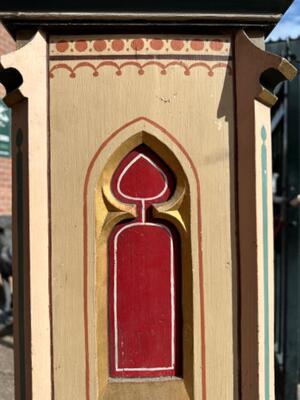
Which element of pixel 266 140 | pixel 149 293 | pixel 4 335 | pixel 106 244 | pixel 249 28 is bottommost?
pixel 4 335

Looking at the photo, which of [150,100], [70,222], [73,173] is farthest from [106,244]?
[150,100]

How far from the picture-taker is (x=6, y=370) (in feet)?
18.1

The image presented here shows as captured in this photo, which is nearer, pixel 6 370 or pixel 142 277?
pixel 142 277

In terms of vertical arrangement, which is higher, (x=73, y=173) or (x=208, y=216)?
(x=73, y=173)

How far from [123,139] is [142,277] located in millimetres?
565

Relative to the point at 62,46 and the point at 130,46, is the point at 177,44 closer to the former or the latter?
the point at 130,46

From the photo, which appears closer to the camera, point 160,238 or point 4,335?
point 160,238

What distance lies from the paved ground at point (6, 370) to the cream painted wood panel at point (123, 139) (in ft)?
9.97

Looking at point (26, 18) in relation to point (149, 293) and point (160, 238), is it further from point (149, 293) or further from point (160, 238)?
point (149, 293)

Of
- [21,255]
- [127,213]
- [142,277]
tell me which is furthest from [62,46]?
[142,277]

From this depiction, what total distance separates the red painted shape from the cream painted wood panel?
0.10 m

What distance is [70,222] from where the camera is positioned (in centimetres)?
223

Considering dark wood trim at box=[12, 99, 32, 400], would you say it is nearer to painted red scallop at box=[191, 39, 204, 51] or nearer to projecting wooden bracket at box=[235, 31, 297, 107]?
painted red scallop at box=[191, 39, 204, 51]

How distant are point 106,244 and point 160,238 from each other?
22cm
